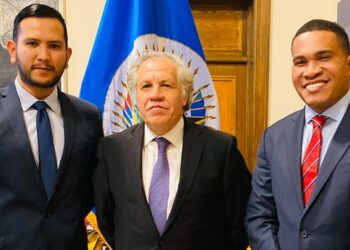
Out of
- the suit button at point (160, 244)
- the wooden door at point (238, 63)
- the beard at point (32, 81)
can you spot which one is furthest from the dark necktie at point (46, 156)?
the wooden door at point (238, 63)

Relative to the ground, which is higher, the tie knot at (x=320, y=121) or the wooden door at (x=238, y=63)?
the wooden door at (x=238, y=63)

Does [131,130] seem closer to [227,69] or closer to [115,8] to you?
[115,8]

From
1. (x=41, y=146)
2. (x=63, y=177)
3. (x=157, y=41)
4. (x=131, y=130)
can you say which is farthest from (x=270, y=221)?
(x=157, y=41)

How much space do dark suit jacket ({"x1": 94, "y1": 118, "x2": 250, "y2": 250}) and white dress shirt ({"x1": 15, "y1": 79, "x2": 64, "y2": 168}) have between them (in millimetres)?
180

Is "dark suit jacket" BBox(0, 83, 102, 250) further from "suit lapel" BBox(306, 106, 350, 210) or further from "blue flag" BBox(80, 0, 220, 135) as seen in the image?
"suit lapel" BBox(306, 106, 350, 210)

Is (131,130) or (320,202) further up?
(131,130)

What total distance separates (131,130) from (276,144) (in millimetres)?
603

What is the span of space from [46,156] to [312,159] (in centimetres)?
98

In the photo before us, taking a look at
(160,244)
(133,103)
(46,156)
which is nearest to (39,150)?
(46,156)

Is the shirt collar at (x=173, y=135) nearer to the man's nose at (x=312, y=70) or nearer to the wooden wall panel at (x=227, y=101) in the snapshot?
the man's nose at (x=312, y=70)

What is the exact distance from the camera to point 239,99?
3666mm

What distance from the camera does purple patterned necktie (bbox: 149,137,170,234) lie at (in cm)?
155

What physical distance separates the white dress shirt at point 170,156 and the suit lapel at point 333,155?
1.65 ft

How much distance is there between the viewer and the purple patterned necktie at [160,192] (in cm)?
155
